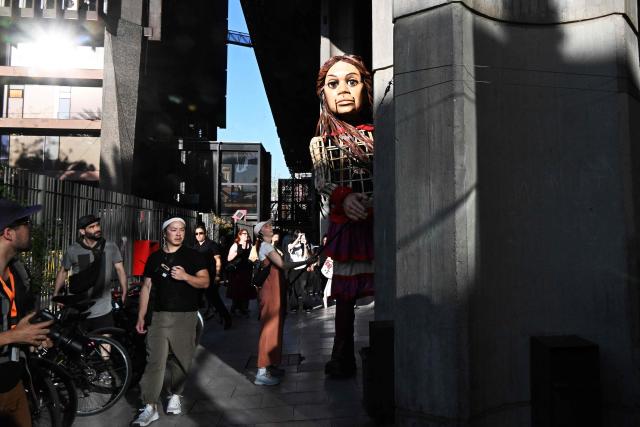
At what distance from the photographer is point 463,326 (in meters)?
3.12

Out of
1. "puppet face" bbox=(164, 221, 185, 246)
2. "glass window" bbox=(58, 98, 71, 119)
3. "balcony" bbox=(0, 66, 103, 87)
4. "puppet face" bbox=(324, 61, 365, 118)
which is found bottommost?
"puppet face" bbox=(164, 221, 185, 246)

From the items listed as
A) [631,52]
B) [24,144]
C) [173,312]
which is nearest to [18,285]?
[173,312]

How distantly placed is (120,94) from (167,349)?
2332 centimetres

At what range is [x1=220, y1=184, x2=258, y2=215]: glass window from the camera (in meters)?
39.7

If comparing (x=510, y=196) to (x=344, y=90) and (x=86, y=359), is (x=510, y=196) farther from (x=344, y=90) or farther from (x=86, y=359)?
(x=86, y=359)

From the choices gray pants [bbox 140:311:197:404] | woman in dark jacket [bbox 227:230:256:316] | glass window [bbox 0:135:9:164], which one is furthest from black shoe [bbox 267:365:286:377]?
glass window [bbox 0:135:9:164]

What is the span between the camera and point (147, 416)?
13.4 feet

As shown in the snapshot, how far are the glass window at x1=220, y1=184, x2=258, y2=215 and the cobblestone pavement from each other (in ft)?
108

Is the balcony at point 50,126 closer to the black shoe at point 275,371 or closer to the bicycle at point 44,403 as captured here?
the black shoe at point 275,371

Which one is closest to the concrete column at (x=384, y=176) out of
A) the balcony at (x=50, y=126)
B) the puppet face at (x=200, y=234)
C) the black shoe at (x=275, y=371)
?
the black shoe at (x=275, y=371)

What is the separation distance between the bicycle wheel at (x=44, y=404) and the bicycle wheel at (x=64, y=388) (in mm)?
139

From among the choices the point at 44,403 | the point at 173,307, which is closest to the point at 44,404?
the point at 44,403

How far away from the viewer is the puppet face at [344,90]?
16.7 feet

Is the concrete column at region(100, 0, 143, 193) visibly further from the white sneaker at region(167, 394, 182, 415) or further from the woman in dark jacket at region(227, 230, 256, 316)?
the white sneaker at region(167, 394, 182, 415)
